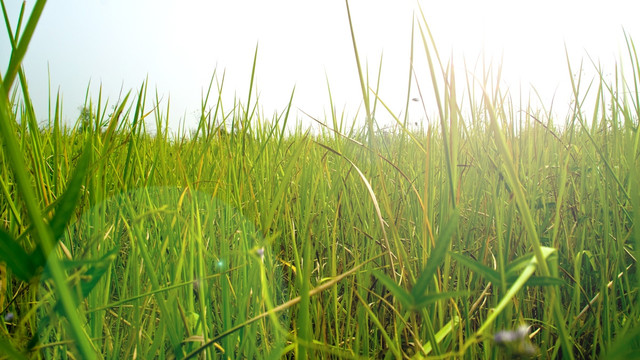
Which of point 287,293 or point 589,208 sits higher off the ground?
point 589,208

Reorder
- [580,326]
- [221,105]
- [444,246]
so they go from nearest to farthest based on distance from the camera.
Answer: [444,246], [580,326], [221,105]

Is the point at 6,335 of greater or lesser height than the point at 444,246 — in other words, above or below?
below

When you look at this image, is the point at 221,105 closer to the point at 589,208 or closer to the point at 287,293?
the point at 287,293

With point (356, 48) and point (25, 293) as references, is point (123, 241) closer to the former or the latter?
point (25, 293)

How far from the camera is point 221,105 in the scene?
1181mm

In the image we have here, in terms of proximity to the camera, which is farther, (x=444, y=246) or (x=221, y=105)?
(x=221, y=105)

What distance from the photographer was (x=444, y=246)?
1.01 feet

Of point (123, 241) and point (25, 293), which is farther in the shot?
point (123, 241)

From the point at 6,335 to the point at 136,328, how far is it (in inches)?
8.4

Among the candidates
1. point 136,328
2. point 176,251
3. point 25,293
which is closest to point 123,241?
point 25,293

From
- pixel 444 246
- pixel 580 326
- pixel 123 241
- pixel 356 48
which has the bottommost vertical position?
pixel 580 326

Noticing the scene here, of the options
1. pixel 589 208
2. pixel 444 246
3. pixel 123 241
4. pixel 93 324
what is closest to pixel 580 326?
pixel 589 208

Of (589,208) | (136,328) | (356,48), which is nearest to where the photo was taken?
(356,48)

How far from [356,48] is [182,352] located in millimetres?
504
